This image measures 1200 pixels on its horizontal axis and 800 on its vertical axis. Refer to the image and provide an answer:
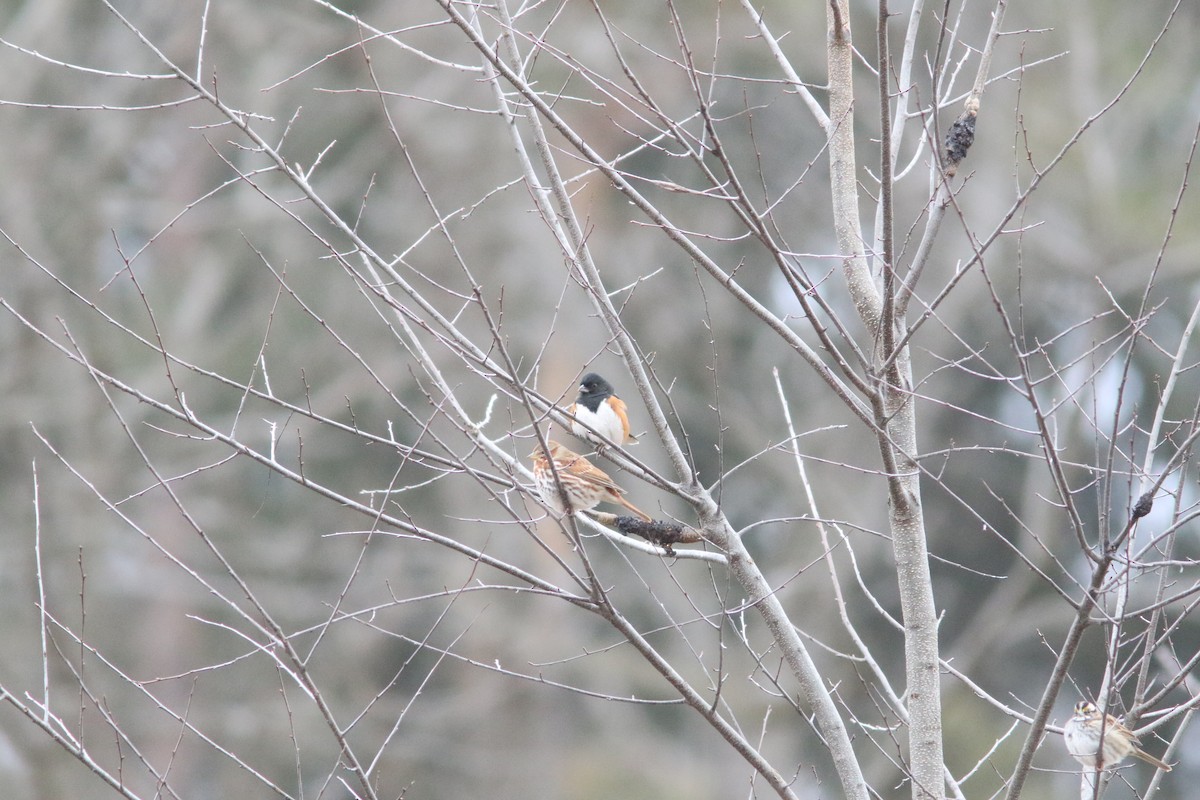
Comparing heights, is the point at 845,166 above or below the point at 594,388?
above

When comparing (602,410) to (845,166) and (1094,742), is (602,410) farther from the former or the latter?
(1094,742)

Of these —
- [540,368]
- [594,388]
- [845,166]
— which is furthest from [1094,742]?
[540,368]

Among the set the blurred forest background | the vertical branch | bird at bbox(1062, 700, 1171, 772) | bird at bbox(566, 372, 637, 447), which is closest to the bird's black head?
bird at bbox(566, 372, 637, 447)

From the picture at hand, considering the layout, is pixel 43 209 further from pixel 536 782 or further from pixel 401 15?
pixel 536 782

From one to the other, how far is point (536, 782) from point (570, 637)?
1687 millimetres

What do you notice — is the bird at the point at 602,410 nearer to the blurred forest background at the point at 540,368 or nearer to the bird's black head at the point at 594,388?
the bird's black head at the point at 594,388

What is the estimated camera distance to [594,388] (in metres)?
5.50

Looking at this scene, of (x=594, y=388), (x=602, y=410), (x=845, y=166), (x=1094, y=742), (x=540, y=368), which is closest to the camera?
(x=845, y=166)

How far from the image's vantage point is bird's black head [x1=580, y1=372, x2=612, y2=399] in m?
5.44

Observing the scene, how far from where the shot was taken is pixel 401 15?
Answer: 13.8 m

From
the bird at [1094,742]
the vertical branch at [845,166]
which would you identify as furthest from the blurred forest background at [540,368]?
the vertical branch at [845,166]

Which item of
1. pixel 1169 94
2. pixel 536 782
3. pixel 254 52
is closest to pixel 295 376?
pixel 254 52

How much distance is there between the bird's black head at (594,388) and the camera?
5.44 m

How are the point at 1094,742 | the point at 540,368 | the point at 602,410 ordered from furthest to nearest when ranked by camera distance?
the point at 540,368 < the point at 602,410 < the point at 1094,742
